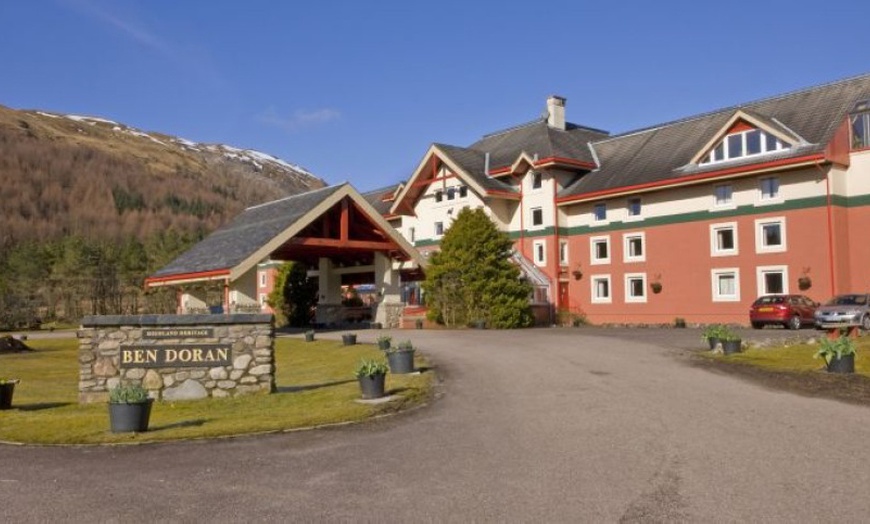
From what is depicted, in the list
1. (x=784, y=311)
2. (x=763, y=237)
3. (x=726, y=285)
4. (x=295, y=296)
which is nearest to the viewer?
(x=784, y=311)

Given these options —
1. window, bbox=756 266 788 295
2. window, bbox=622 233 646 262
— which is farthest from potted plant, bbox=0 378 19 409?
window, bbox=622 233 646 262

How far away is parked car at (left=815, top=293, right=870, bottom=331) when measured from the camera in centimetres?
2836

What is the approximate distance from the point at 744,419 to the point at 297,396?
842 cm

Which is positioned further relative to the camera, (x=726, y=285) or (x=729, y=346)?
(x=726, y=285)

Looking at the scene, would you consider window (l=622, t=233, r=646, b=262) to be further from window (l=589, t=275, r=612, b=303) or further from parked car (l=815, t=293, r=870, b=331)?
parked car (l=815, t=293, r=870, b=331)

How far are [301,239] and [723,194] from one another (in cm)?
2039

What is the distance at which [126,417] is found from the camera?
11.4m

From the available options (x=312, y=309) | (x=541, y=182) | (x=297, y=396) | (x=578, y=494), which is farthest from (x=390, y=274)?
(x=578, y=494)

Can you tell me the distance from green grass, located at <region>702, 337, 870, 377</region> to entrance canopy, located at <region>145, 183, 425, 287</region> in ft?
64.2

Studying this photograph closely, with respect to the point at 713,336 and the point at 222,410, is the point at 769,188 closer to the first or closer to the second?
the point at 713,336

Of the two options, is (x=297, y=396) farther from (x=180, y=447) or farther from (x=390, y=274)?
(x=390, y=274)

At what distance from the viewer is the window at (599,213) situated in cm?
4416

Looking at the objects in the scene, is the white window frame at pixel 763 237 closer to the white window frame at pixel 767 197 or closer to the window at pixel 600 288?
the white window frame at pixel 767 197

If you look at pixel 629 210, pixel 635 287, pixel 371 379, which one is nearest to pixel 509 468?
pixel 371 379
